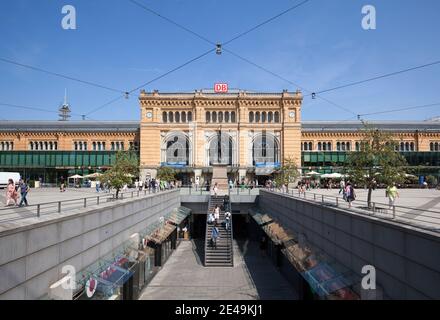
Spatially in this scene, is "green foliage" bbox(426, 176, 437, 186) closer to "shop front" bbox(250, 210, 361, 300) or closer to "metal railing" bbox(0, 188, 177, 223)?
"shop front" bbox(250, 210, 361, 300)

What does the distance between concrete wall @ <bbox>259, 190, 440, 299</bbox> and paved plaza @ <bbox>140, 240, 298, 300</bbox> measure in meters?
4.62

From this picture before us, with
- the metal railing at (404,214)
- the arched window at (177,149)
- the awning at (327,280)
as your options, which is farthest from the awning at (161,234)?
the arched window at (177,149)

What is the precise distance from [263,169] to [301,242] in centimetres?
4291

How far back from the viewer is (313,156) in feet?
226

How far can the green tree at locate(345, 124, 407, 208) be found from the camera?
17.1m

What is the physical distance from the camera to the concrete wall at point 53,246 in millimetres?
8438

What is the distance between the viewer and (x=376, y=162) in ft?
57.8

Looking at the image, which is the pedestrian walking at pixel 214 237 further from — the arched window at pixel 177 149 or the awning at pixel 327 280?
the arched window at pixel 177 149

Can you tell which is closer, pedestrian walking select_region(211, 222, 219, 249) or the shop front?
the shop front

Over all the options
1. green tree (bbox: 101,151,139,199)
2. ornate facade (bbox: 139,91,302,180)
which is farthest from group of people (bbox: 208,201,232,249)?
ornate facade (bbox: 139,91,302,180)

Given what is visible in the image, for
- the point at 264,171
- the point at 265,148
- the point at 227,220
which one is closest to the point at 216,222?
the point at 227,220

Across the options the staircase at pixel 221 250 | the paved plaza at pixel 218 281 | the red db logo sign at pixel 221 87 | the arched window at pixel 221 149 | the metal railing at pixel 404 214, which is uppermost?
the red db logo sign at pixel 221 87

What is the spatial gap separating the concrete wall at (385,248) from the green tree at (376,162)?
114 inches
